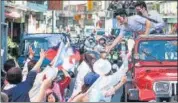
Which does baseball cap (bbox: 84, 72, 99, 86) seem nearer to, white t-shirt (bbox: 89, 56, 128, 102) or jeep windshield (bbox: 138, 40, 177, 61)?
white t-shirt (bbox: 89, 56, 128, 102)

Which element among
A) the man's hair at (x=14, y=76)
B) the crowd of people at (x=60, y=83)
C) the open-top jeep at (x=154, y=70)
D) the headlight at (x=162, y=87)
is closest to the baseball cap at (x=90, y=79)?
the crowd of people at (x=60, y=83)

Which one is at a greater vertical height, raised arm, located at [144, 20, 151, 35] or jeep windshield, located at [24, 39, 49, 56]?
raised arm, located at [144, 20, 151, 35]

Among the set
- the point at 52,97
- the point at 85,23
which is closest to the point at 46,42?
the point at 52,97

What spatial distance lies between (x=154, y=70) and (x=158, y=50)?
433 millimetres

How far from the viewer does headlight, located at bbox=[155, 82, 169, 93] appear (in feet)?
24.3

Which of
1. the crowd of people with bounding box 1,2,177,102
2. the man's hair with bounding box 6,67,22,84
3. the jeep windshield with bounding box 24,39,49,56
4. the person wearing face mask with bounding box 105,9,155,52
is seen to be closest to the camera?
the man's hair with bounding box 6,67,22,84

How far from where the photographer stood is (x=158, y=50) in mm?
8430

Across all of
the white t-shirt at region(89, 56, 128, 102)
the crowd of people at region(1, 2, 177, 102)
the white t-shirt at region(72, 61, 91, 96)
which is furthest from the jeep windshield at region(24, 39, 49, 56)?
the white t-shirt at region(89, 56, 128, 102)

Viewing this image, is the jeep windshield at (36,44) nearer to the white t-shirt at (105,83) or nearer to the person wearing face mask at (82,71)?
the person wearing face mask at (82,71)

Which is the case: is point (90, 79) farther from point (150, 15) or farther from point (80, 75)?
point (150, 15)

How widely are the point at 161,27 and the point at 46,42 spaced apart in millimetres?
4232

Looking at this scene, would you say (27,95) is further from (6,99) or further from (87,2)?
(87,2)

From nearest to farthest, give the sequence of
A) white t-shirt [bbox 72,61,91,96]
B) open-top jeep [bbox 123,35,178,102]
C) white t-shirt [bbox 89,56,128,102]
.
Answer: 1. white t-shirt [bbox 89,56,128,102]
2. white t-shirt [bbox 72,61,91,96]
3. open-top jeep [bbox 123,35,178,102]

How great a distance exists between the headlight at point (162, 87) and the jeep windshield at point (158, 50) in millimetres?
956
